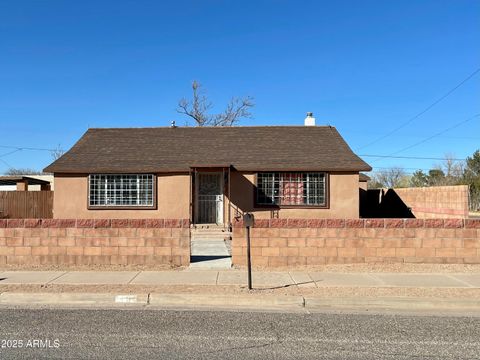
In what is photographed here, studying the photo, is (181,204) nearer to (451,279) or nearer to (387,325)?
(451,279)

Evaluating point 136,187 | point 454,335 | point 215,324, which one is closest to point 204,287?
point 215,324

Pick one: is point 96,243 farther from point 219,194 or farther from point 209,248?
point 219,194

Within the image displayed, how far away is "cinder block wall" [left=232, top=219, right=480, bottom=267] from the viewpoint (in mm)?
10945

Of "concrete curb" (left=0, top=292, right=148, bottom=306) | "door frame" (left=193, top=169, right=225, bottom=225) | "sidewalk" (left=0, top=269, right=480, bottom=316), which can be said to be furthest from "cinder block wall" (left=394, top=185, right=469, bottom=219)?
"concrete curb" (left=0, top=292, right=148, bottom=306)

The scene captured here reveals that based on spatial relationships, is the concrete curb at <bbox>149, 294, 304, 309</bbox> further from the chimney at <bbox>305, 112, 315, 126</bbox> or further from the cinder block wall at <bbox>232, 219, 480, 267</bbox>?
the chimney at <bbox>305, 112, 315, 126</bbox>

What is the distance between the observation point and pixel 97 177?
61.7ft

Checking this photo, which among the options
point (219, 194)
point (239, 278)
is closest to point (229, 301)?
point (239, 278)

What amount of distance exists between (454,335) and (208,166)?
12584 millimetres

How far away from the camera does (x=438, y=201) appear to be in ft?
60.0

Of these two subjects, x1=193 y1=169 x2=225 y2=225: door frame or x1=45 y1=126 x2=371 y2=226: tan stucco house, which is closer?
x1=45 y1=126 x2=371 y2=226: tan stucco house

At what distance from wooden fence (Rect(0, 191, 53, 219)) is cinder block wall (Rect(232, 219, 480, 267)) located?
1469 cm

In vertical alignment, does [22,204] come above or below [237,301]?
above

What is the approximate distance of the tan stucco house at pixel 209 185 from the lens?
18.3 metres

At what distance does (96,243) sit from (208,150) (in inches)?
389
